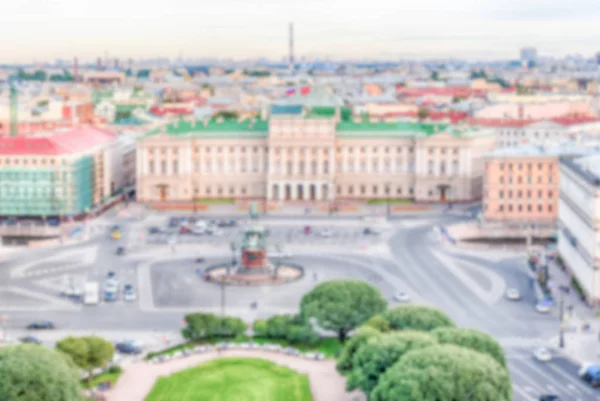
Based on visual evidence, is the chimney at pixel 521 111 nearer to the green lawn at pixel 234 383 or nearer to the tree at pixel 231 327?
the tree at pixel 231 327

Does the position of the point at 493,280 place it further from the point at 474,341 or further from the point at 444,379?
the point at 444,379

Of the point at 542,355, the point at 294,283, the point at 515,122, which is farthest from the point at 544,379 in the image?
the point at 515,122

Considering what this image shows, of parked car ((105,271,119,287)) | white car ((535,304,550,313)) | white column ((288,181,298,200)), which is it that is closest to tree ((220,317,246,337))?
parked car ((105,271,119,287))

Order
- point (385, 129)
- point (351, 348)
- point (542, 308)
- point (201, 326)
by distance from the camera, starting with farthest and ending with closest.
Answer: point (385, 129) → point (542, 308) → point (201, 326) → point (351, 348)

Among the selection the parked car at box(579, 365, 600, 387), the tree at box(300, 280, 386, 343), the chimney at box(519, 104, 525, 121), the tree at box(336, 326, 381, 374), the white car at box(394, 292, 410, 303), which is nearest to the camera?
the tree at box(336, 326, 381, 374)

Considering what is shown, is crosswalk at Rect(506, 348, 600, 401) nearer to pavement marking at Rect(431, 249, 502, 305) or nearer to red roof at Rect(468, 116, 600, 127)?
pavement marking at Rect(431, 249, 502, 305)

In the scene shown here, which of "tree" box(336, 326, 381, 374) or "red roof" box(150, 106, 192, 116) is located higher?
"red roof" box(150, 106, 192, 116)
